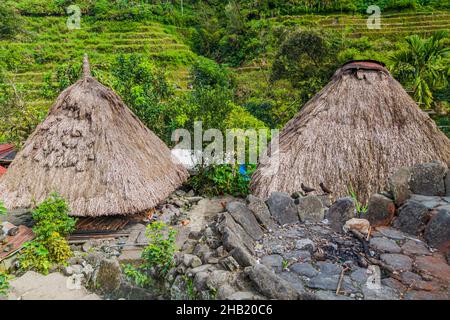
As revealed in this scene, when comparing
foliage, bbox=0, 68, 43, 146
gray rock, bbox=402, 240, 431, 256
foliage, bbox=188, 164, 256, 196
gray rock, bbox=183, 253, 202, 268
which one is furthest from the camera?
foliage, bbox=0, 68, 43, 146

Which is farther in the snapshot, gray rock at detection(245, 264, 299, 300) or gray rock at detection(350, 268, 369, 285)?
gray rock at detection(350, 268, 369, 285)

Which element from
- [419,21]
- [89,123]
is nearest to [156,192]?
[89,123]

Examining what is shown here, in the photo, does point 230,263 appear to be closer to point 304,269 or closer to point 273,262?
point 273,262

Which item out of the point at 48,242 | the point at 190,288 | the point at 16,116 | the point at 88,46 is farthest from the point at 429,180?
the point at 88,46

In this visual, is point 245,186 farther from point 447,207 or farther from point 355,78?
point 447,207

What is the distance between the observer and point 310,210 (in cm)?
416

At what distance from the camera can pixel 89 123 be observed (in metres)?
6.55

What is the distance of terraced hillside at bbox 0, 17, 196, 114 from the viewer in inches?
877

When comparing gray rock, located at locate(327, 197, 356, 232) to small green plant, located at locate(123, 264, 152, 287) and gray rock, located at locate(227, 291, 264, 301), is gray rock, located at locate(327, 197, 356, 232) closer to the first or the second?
gray rock, located at locate(227, 291, 264, 301)

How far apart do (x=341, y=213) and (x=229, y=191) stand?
15.1 feet

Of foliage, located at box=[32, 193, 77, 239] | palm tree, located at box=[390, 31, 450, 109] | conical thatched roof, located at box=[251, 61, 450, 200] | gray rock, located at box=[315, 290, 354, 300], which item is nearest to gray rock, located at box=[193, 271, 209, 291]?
gray rock, located at box=[315, 290, 354, 300]

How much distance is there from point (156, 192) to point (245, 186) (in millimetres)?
2452

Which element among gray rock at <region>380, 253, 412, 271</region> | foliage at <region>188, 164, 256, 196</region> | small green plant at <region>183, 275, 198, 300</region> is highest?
gray rock at <region>380, 253, 412, 271</region>

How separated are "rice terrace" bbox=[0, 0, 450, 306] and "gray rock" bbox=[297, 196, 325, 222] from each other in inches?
0.7
